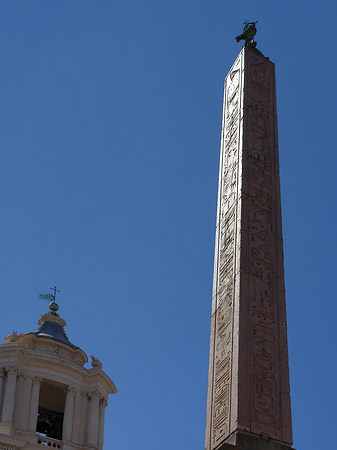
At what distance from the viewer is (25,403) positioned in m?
30.2

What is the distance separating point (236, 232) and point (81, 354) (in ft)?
70.4


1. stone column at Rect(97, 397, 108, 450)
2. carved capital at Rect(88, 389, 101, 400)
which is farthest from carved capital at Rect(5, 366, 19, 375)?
stone column at Rect(97, 397, 108, 450)

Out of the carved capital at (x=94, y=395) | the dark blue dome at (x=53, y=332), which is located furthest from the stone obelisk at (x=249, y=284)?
the dark blue dome at (x=53, y=332)

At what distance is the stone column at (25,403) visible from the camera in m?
29.7

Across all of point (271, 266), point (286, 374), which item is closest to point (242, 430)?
point (286, 374)

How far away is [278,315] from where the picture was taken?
38.3 ft

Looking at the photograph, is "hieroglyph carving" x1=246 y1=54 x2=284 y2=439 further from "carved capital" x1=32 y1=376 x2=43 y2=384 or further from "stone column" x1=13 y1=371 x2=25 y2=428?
"carved capital" x1=32 y1=376 x2=43 y2=384

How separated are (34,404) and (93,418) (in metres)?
1.90

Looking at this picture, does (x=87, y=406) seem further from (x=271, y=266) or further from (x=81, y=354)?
(x=271, y=266)

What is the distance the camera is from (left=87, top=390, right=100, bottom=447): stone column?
30719mm

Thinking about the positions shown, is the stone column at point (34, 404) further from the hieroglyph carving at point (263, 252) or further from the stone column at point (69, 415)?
the hieroglyph carving at point (263, 252)

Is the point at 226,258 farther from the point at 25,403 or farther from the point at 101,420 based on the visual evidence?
the point at 101,420

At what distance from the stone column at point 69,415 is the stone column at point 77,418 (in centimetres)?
12

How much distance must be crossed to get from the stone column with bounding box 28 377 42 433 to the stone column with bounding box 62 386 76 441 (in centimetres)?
88
